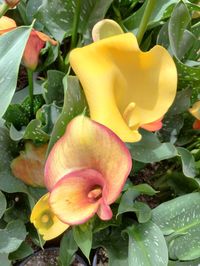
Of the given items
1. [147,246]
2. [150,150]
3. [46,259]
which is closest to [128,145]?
[150,150]

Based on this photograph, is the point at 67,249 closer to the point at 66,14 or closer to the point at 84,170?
the point at 84,170

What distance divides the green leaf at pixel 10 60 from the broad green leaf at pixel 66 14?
0.16 metres

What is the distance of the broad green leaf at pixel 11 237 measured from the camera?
0.63m

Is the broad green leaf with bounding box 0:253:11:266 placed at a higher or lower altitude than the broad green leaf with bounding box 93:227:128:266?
higher

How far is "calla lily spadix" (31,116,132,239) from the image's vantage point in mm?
492

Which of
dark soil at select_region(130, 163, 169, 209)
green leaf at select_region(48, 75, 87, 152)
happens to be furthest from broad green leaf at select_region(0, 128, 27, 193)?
dark soil at select_region(130, 163, 169, 209)

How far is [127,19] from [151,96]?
0.18 m

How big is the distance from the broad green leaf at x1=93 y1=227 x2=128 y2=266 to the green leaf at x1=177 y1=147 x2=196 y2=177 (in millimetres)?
125

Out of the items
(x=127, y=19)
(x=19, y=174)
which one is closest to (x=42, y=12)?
(x=127, y=19)

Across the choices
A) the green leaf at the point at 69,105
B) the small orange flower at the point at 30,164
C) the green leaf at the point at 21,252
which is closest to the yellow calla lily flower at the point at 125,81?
the green leaf at the point at 69,105

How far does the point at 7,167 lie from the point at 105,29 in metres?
0.22

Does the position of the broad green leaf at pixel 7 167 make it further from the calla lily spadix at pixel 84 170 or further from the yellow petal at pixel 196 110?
the yellow petal at pixel 196 110

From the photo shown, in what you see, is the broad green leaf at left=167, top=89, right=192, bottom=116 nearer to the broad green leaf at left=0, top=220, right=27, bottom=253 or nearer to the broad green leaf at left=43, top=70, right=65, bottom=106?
the broad green leaf at left=43, top=70, right=65, bottom=106

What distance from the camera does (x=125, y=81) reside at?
1.91ft
